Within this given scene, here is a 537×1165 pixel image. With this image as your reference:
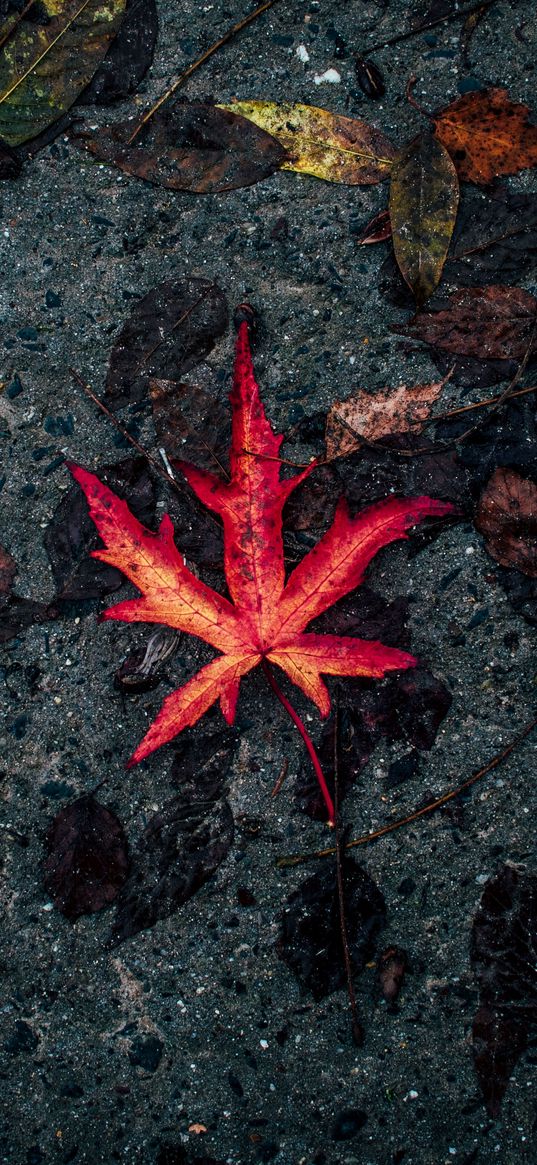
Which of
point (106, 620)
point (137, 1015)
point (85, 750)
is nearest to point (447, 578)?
point (106, 620)

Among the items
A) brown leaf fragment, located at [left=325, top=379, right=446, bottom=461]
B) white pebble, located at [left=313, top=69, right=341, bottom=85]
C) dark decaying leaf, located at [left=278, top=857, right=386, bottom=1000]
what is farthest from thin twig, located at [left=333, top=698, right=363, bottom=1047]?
white pebble, located at [left=313, top=69, right=341, bottom=85]

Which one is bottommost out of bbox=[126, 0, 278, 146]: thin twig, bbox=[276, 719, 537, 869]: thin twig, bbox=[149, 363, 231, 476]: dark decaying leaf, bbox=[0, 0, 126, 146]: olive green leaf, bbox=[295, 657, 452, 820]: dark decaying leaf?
bbox=[276, 719, 537, 869]: thin twig

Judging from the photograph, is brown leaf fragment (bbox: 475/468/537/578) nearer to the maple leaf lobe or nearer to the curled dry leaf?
the maple leaf lobe

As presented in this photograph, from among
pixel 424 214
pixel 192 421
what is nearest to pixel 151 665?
pixel 192 421

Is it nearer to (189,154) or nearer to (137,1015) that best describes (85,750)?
(137,1015)

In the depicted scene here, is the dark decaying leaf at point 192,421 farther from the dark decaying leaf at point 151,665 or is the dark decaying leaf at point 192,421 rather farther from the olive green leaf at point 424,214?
the olive green leaf at point 424,214

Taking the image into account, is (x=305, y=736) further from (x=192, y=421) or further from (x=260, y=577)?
(x=192, y=421)

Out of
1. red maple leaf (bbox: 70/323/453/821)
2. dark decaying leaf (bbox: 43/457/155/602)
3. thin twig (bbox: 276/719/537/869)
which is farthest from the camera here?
dark decaying leaf (bbox: 43/457/155/602)
